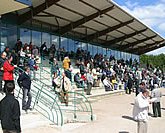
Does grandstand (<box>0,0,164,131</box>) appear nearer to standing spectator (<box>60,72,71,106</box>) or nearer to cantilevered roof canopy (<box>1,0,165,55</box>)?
cantilevered roof canopy (<box>1,0,165,55</box>)

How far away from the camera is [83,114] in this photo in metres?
14.1

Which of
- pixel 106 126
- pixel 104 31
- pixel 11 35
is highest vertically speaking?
pixel 104 31

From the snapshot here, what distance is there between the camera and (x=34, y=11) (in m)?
23.4

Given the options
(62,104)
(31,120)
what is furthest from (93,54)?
(31,120)

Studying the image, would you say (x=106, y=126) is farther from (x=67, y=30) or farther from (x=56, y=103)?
(x=67, y=30)

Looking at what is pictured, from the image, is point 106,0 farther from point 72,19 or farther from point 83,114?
point 83,114

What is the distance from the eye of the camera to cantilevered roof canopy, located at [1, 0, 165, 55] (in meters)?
23.8

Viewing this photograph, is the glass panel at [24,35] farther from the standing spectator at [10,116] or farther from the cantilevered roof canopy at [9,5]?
the standing spectator at [10,116]

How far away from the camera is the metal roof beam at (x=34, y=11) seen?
22312 mm

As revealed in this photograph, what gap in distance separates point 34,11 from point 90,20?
6128 mm

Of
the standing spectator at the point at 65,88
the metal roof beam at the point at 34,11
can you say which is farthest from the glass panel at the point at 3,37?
the standing spectator at the point at 65,88

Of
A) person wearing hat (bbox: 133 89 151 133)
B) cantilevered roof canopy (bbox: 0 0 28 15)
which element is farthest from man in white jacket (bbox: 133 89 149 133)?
cantilevered roof canopy (bbox: 0 0 28 15)

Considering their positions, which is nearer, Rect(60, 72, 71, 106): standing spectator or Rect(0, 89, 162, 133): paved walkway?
Rect(0, 89, 162, 133): paved walkway

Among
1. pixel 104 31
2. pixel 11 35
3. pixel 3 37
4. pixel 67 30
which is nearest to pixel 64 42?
pixel 67 30
